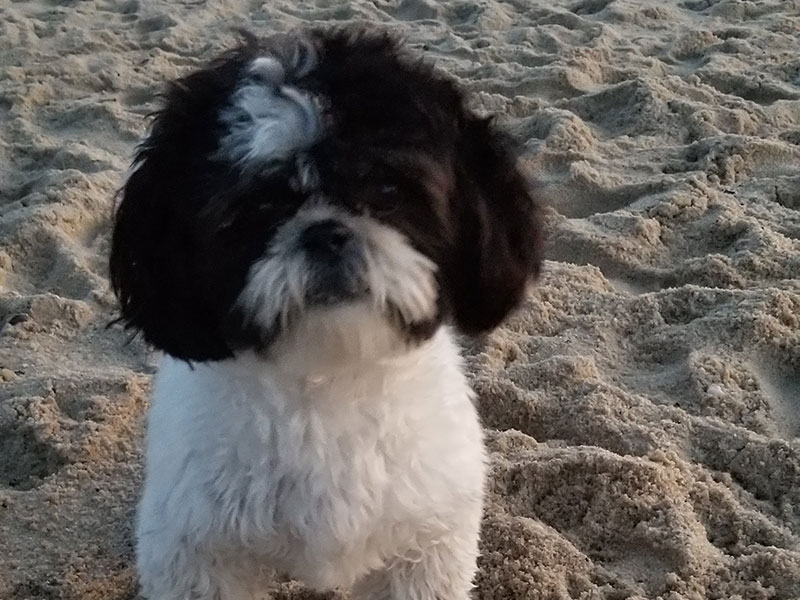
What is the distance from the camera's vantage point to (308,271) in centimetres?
125

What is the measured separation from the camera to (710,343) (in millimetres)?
2469

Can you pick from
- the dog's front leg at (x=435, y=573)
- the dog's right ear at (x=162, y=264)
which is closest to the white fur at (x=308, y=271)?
the dog's right ear at (x=162, y=264)

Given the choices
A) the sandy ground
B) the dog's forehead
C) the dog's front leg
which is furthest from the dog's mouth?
the sandy ground

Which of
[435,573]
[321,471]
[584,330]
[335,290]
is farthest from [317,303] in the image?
[584,330]

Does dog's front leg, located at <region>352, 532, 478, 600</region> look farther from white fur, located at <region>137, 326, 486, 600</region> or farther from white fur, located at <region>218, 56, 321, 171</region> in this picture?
white fur, located at <region>218, 56, 321, 171</region>

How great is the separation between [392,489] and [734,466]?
940 mm

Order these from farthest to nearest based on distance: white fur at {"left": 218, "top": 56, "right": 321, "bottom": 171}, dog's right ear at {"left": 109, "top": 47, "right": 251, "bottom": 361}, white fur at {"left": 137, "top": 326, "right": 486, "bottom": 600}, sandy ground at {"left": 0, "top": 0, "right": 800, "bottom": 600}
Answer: sandy ground at {"left": 0, "top": 0, "right": 800, "bottom": 600} < white fur at {"left": 137, "top": 326, "right": 486, "bottom": 600} < dog's right ear at {"left": 109, "top": 47, "right": 251, "bottom": 361} < white fur at {"left": 218, "top": 56, "right": 321, "bottom": 171}

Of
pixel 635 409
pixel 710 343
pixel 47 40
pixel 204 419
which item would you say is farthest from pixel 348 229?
pixel 47 40

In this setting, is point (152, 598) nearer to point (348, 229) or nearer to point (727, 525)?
point (348, 229)

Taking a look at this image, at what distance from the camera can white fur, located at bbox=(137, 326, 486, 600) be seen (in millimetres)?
1478

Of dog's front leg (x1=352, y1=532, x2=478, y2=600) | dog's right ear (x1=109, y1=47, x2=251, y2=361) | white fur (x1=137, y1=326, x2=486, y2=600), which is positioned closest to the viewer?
dog's right ear (x1=109, y1=47, x2=251, y2=361)

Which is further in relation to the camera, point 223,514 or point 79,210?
point 79,210

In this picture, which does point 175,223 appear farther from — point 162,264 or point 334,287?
point 334,287

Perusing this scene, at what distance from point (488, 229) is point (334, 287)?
27 centimetres
